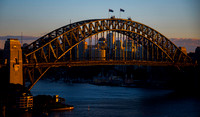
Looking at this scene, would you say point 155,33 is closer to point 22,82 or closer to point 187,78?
point 187,78

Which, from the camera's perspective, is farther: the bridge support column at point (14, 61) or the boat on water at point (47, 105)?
the boat on water at point (47, 105)

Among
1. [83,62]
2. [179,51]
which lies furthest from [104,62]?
[179,51]

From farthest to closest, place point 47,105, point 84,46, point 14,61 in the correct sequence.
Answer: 1. point 84,46
2. point 47,105
3. point 14,61

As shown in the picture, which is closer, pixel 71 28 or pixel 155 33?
pixel 71 28

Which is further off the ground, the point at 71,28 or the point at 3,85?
the point at 71,28

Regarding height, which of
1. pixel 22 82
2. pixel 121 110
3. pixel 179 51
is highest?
pixel 179 51

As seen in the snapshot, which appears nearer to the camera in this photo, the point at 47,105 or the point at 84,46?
the point at 47,105

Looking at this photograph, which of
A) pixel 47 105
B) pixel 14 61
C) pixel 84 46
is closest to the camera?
pixel 14 61

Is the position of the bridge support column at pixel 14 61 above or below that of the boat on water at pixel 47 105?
above
